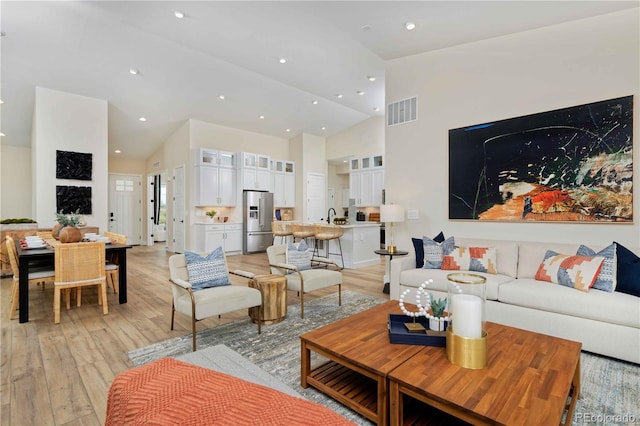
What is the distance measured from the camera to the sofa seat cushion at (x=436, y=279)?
308cm

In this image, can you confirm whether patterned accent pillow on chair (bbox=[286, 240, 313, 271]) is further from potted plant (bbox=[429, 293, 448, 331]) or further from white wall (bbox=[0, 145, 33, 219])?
white wall (bbox=[0, 145, 33, 219])

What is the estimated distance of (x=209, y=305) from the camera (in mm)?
2656

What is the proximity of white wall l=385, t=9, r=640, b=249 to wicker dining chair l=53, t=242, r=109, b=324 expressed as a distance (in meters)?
4.07

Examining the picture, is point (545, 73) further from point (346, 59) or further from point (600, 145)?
point (346, 59)

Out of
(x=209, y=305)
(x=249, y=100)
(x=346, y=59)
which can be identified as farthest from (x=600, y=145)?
(x=249, y=100)

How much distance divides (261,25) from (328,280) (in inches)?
143

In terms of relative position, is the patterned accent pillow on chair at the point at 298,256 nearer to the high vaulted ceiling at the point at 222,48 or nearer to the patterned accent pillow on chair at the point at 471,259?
the patterned accent pillow on chair at the point at 471,259

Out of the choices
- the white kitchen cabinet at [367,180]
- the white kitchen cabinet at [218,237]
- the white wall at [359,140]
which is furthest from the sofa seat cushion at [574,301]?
the white kitchen cabinet at [218,237]

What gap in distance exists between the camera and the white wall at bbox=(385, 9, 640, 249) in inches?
125

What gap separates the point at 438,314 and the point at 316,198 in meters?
8.23

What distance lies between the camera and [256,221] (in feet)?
28.3

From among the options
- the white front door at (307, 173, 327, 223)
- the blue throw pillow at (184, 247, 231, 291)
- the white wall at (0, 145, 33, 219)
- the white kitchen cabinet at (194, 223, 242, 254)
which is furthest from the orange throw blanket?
the white wall at (0, 145, 33, 219)

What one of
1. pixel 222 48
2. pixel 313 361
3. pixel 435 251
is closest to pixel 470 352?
pixel 313 361

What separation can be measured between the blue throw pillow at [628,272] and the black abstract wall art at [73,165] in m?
8.30
